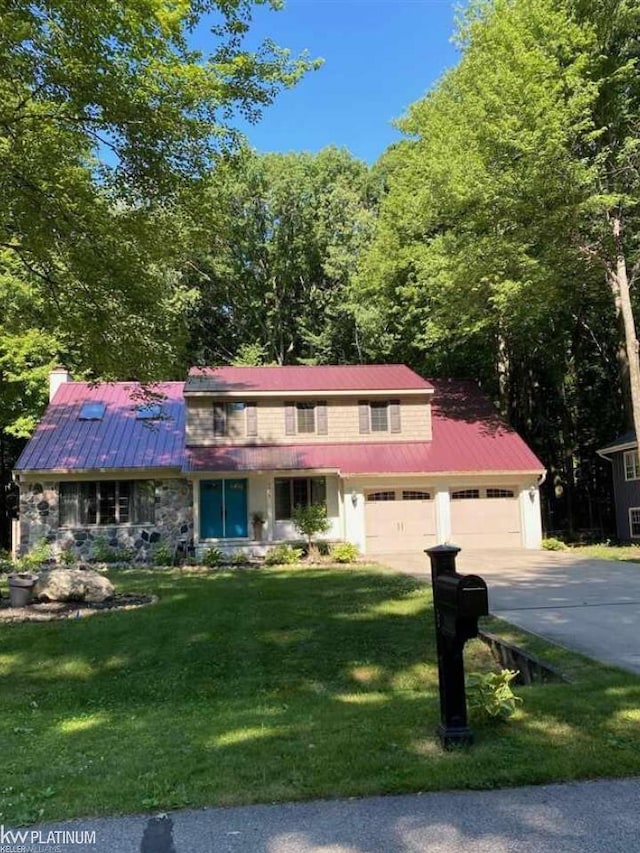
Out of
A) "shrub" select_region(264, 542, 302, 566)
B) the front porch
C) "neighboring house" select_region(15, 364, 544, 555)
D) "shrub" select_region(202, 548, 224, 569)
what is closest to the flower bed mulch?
"shrub" select_region(202, 548, 224, 569)

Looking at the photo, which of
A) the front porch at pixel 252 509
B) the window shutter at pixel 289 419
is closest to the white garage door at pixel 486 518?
the front porch at pixel 252 509

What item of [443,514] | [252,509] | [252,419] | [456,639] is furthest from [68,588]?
[443,514]

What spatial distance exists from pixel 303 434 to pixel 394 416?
3151 millimetres

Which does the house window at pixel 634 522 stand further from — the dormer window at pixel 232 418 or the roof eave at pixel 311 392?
the dormer window at pixel 232 418

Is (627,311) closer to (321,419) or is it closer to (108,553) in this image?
(321,419)

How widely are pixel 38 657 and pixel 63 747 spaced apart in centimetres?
386

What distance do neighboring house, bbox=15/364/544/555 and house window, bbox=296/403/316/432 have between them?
1.9 inches

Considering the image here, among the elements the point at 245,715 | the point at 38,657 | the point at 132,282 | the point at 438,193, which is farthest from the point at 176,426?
the point at 245,715

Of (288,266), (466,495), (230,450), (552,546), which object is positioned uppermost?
(288,266)

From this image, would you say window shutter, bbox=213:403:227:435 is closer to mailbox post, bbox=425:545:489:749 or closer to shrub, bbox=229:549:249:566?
shrub, bbox=229:549:249:566

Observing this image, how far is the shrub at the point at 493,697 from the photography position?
15.3ft

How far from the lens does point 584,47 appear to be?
65.1 ft

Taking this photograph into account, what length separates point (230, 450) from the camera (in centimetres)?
2228

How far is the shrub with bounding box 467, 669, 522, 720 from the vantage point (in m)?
4.67
